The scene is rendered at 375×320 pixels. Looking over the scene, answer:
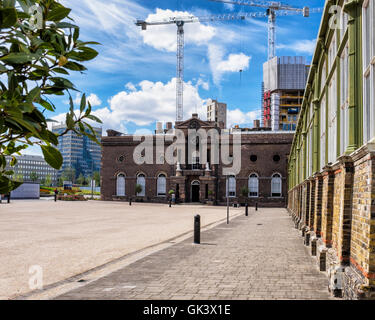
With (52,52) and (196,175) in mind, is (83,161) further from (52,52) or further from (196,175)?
(52,52)

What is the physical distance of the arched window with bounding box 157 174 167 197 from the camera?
179 ft

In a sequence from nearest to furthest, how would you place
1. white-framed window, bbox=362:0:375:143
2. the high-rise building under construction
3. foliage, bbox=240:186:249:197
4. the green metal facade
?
white-framed window, bbox=362:0:375:143
the green metal facade
foliage, bbox=240:186:249:197
the high-rise building under construction

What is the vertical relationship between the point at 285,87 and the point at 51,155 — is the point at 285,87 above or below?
above

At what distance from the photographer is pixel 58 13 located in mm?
1695

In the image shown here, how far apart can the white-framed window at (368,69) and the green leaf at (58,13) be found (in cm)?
419

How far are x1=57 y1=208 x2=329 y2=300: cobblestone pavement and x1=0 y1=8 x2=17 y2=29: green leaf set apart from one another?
4.92 metres

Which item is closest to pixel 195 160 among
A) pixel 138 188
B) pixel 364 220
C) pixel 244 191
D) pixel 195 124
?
pixel 195 124

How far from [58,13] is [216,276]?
6.40m

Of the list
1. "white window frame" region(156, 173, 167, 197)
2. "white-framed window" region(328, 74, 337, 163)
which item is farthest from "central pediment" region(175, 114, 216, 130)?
"white-framed window" region(328, 74, 337, 163)

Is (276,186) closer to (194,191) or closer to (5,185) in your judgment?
(194,191)

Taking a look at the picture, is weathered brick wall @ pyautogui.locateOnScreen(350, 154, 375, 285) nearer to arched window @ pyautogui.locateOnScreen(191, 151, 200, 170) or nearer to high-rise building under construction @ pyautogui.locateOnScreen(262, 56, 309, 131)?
arched window @ pyautogui.locateOnScreen(191, 151, 200, 170)

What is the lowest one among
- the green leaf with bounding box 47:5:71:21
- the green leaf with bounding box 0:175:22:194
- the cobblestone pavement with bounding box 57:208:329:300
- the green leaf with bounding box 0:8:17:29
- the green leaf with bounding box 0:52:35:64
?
the cobblestone pavement with bounding box 57:208:329:300

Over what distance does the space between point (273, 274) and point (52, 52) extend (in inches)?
268
